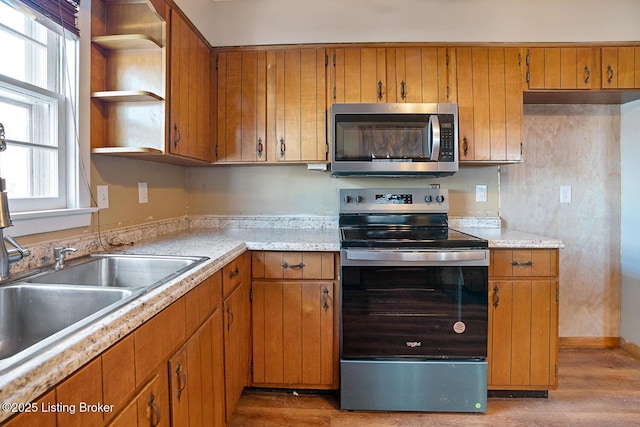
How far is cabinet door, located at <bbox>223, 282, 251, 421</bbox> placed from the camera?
1.53 meters

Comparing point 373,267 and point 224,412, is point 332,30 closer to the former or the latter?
point 373,267

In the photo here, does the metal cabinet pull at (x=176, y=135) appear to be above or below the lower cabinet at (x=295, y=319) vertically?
above

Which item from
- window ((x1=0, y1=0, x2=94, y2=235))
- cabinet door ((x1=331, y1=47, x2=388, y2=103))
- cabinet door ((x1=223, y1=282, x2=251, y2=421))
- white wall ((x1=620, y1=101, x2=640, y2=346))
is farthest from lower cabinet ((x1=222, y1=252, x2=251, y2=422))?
white wall ((x1=620, y1=101, x2=640, y2=346))

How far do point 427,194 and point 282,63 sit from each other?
49.7 inches

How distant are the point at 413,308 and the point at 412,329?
0.11 metres

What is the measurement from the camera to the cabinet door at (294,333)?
1820mm

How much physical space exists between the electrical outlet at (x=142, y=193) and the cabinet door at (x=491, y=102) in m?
1.89

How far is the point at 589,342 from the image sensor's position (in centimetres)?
246

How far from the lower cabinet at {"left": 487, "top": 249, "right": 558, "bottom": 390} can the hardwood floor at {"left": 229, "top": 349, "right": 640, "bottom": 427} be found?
12cm

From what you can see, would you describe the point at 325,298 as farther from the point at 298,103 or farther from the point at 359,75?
the point at 359,75

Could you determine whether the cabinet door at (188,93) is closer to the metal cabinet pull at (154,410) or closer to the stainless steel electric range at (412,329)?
the stainless steel electric range at (412,329)

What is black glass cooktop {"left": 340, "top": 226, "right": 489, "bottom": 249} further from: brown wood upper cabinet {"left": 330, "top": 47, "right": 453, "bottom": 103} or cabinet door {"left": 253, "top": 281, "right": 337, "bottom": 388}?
brown wood upper cabinet {"left": 330, "top": 47, "right": 453, "bottom": 103}

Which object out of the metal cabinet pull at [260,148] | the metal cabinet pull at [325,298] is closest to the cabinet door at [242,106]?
the metal cabinet pull at [260,148]

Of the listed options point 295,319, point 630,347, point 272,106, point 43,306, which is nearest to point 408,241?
point 295,319
